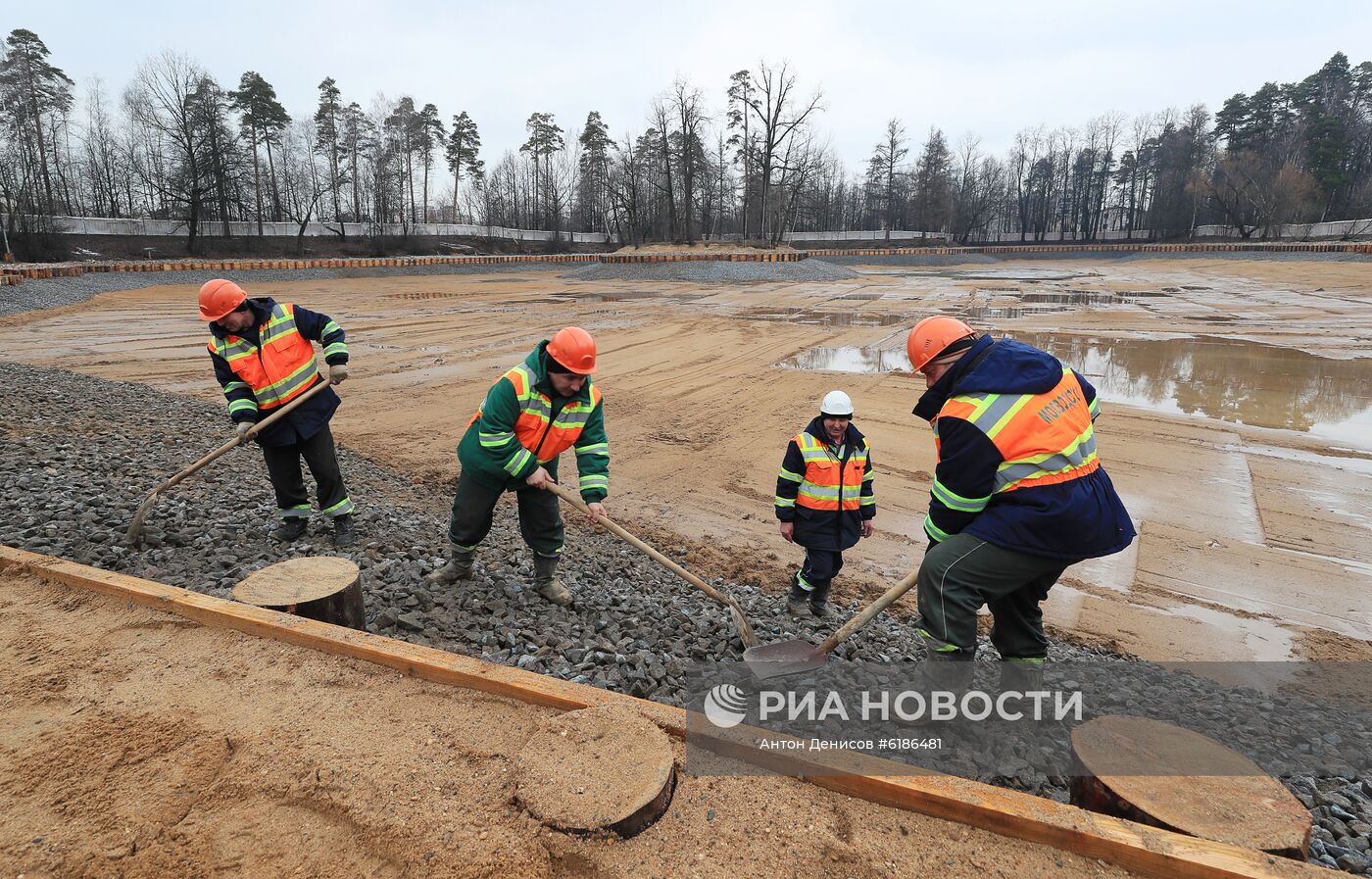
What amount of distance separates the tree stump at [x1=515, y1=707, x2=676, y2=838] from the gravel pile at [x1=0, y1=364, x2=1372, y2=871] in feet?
3.01

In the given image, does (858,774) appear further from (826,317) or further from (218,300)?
(826,317)

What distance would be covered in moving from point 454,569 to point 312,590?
1.16 metres

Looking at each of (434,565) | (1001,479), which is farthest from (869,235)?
(1001,479)

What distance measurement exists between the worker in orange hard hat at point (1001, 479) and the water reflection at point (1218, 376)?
8405 mm

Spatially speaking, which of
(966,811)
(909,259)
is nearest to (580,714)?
(966,811)

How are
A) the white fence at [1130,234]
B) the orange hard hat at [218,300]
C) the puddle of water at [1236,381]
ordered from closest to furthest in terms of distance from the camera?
1. the orange hard hat at [218,300]
2. the puddle of water at [1236,381]
3. the white fence at [1130,234]

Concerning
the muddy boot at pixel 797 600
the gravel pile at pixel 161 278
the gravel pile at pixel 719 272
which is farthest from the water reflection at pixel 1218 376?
the gravel pile at pixel 161 278

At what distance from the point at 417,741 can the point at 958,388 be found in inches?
107

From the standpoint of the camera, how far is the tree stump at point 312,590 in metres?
3.62

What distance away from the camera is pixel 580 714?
2.83 m

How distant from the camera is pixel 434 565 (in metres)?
5.11

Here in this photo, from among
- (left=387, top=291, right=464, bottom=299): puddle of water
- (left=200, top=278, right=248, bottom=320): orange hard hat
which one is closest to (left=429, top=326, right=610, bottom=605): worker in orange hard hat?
(left=200, top=278, right=248, bottom=320): orange hard hat

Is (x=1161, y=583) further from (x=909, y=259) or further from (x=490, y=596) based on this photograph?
(x=909, y=259)

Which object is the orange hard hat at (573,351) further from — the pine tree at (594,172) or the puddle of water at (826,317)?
the pine tree at (594,172)
